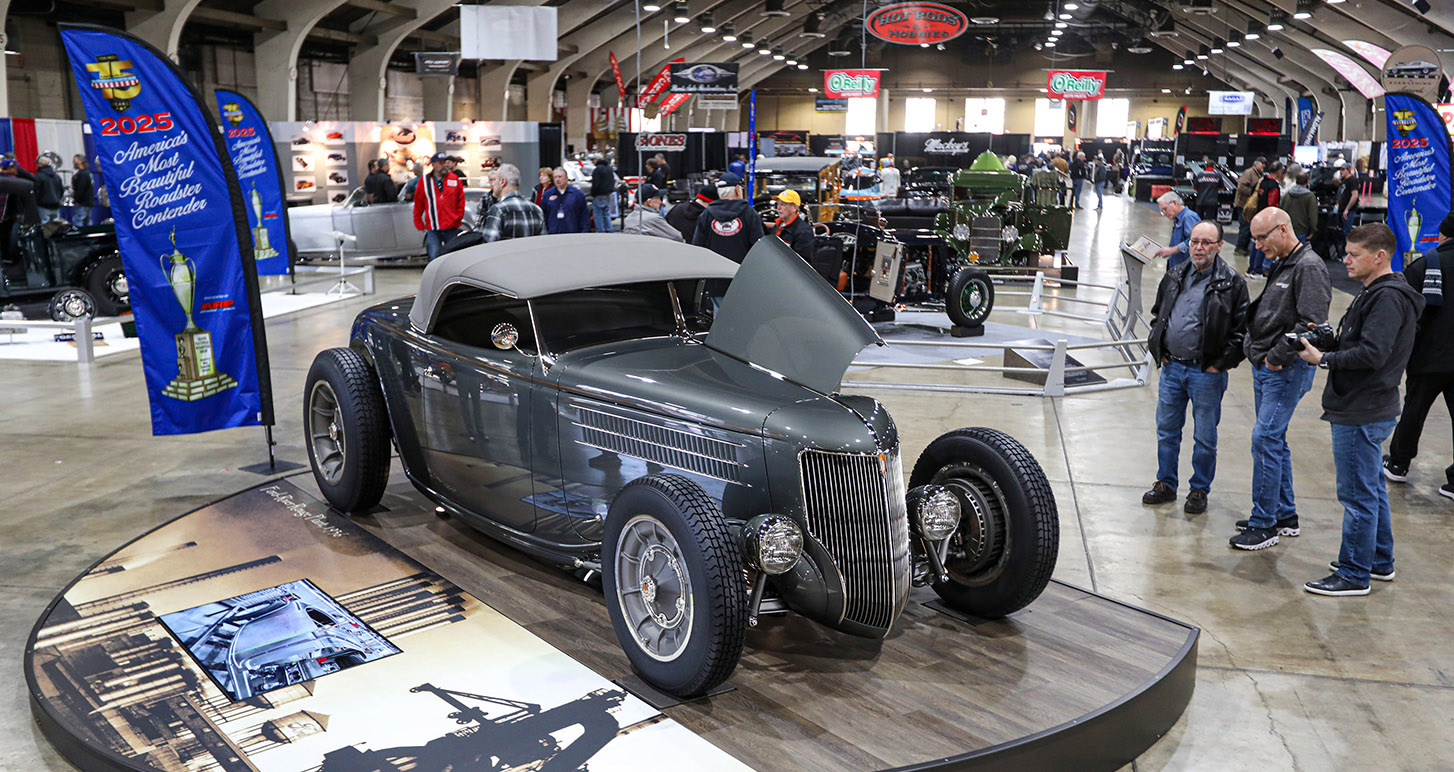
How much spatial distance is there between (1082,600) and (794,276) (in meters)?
1.90

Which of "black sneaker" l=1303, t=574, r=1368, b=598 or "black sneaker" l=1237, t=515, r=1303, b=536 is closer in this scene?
"black sneaker" l=1303, t=574, r=1368, b=598

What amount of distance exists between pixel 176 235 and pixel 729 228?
15.1 ft

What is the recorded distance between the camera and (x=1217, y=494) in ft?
22.2

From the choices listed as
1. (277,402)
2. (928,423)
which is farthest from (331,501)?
(928,423)

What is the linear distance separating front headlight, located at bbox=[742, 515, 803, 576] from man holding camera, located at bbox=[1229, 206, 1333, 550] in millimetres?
3027

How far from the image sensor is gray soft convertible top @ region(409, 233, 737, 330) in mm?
4859

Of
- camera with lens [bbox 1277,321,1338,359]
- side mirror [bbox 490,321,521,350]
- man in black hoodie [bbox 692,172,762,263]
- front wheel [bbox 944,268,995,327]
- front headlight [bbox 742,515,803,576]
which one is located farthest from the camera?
front wheel [bbox 944,268,995,327]

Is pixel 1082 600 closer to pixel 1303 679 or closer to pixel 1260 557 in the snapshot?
pixel 1303 679

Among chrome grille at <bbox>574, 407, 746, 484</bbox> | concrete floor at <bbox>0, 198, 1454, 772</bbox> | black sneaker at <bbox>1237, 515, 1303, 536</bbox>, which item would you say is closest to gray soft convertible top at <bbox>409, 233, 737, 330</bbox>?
chrome grille at <bbox>574, 407, 746, 484</bbox>

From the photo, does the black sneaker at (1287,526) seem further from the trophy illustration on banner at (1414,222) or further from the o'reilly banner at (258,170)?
the o'reilly banner at (258,170)

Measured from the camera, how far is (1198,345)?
6.02 metres

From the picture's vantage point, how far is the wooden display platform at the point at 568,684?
3570mm

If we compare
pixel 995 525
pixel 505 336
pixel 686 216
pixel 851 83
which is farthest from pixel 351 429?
pixel 851 83

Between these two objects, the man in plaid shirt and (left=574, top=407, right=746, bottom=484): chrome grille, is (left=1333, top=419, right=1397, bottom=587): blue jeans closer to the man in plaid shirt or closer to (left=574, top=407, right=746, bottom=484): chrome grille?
(left=574, top=407, right=746, bottom=484): chrome grille
